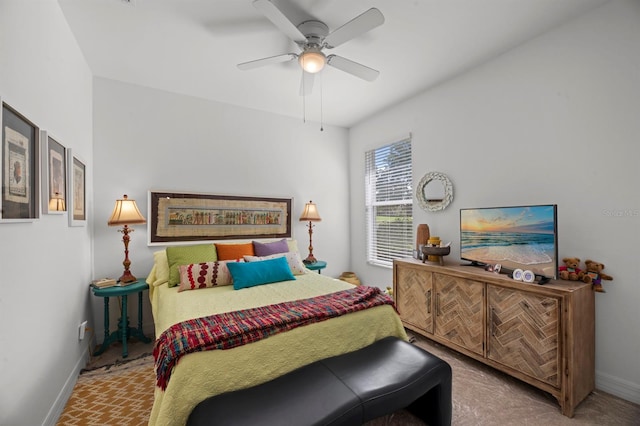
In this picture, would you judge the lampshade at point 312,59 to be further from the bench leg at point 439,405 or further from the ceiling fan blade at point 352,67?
the bench leg at point 439,405

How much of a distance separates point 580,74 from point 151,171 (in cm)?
407

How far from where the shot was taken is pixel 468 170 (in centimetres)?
284

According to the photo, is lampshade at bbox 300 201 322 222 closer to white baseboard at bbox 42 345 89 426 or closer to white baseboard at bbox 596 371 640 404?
white baseboard at bbox 42 345 89 426

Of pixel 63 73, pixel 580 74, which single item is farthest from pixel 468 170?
pixel 63 73

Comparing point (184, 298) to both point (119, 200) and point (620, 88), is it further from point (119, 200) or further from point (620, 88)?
point (620, 88)

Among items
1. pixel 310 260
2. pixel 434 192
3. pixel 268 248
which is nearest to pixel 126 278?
pixel 268 248

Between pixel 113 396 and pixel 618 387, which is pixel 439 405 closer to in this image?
pixel 618 387

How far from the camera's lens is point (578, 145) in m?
2.10

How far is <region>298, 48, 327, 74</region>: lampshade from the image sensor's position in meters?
2.07

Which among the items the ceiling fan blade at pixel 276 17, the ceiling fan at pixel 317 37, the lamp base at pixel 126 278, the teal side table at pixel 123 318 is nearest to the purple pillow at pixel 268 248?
the teal side table at pixel 123 318

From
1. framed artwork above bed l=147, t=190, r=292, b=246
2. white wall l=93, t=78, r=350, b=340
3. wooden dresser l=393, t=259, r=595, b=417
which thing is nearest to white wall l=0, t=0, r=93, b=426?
white wall l=93, t=78, r=350, b=340

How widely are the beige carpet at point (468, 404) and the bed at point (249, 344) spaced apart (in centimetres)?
55

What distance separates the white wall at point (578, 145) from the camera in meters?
1.88

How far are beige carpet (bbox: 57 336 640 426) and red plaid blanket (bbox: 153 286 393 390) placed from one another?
696mm
